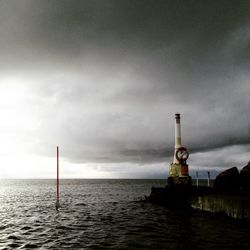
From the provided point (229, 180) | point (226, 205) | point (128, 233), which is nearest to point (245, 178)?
point (229, 180)

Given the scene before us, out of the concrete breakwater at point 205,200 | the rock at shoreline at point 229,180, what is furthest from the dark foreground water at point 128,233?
the rock at shoreline at point 229,180

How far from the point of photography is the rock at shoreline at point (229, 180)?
27.3 metres

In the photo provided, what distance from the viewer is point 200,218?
20.8m

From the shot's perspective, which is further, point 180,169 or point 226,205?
point 180,169

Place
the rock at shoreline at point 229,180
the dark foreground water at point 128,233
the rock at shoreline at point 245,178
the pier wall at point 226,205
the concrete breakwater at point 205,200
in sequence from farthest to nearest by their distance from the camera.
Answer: the rock at shoreline at point 229,180 → the rock at shoreline at point 245,178 → the concrete breakwater at point 205,200 → the pier wall at point 226,205 → the dark foreground water at point 128,233

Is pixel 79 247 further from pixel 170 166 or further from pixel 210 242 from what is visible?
pixel 170 166

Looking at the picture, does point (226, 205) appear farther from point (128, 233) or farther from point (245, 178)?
point (128, 233)

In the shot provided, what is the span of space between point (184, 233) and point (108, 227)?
498cm

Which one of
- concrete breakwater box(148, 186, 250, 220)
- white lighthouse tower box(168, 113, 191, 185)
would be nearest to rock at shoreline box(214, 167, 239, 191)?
concrete breakwater box(148, 186, 250, 220)

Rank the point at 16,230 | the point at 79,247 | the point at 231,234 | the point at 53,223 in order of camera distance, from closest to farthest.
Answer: the point at 79,247 < the point at 231,234 < the point at 16,230 < the point at 53,223

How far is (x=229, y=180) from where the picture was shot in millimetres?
27578

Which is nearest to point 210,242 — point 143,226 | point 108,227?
point 143,226

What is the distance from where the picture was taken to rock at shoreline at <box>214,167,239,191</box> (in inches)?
1075

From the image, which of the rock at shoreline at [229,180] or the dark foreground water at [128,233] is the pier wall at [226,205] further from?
the rock at shoreline at [229,180]
